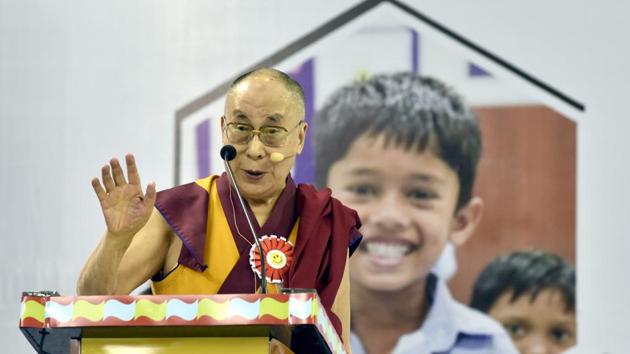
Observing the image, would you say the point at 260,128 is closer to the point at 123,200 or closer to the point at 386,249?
the point at 123,200

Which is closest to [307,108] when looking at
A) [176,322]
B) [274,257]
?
[274,257]

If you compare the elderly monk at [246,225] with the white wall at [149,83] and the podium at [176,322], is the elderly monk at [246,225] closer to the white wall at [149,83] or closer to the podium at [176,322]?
the podium at [176,322]

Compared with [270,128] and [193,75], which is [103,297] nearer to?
[270,128]

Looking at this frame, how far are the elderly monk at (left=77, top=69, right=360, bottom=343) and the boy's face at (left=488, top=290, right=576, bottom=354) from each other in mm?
1494

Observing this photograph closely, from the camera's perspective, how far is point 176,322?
222 centimetres

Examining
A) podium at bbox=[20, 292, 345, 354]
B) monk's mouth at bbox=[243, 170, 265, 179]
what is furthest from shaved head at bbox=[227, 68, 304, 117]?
podium at bbox=[20, 292, 345, 354]

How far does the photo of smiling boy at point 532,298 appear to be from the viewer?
169 inches

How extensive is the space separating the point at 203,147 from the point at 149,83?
0.28m

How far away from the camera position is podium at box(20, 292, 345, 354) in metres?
2.20

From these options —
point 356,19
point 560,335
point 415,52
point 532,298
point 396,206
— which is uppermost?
point 356,19

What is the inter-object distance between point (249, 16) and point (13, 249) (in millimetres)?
1097

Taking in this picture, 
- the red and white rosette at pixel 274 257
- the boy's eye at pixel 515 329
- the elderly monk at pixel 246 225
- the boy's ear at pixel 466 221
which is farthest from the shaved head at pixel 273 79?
the boy's eye at pixel 515 329

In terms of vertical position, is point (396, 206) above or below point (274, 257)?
above

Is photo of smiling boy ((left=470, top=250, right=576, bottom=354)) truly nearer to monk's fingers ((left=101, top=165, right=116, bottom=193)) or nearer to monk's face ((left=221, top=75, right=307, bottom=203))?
monk's face ((left=221, top=75, right=307, bottom=203))
